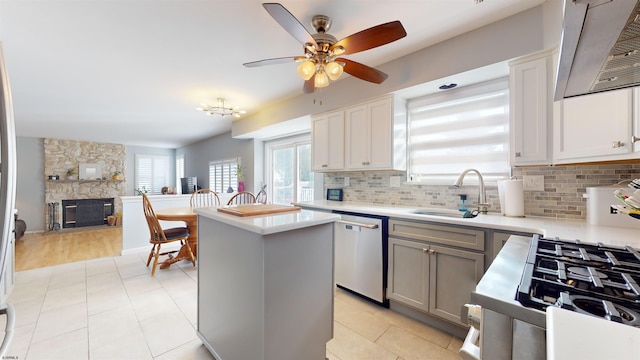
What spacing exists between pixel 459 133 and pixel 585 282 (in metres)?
2.06

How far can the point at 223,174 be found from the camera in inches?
248

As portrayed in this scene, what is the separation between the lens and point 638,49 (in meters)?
0.69

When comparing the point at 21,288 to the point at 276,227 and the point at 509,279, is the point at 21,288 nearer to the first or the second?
the point at 276,227

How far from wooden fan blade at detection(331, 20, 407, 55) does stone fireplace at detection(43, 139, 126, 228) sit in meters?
8.43

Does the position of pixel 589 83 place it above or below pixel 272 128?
below

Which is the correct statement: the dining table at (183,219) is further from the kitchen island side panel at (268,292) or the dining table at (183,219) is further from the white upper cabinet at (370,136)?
the white upper cabinet at (370,136)

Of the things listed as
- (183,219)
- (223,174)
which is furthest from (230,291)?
(223,174)

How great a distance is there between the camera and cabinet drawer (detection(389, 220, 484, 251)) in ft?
5.70

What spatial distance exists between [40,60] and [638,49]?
412 cm

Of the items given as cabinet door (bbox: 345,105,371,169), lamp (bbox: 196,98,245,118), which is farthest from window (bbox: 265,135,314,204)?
cabinet door (bbox: 345,105,371,169)

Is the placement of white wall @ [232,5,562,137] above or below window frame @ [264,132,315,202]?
above

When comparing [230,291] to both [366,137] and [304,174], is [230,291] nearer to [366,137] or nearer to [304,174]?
[366,137]

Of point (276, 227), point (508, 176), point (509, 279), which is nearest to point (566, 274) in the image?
point (509, 279)

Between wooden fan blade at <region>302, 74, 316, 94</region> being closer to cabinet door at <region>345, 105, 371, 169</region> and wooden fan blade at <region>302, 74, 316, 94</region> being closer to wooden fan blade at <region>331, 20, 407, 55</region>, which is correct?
wooden fan blade at <region>331, 20, 407, 55</region>
